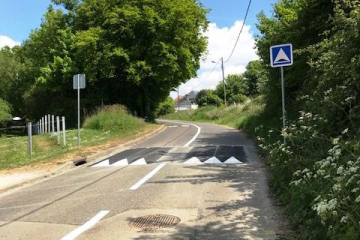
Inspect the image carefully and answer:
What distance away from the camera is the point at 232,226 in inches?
230

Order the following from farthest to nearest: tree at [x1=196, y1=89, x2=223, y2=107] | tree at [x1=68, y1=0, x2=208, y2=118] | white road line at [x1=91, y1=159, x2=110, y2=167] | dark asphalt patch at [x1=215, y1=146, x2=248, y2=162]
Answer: tree at [x1=196, y1=89, x2=223, y2=107] → tree at [x1=68, y1=0, x2=208, y2=118] → dark asphalt patch at [x1=215, y1=146, x2=248, y2=162] → white road line at [x1=91, y1=159, x2=110, y2=167]

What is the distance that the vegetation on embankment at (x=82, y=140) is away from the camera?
14.4m

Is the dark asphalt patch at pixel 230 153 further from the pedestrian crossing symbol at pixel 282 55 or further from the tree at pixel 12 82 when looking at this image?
the tree at pixel 12 82

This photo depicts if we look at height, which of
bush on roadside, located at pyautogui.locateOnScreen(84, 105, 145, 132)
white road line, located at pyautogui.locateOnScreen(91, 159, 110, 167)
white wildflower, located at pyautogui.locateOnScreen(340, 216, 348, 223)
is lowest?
white road line, located at pyautogui.locateOnScreen(91, 159, 110, 167)

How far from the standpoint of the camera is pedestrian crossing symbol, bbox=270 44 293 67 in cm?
991

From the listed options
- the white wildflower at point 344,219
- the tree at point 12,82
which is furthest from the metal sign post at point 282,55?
the tree at point 12,82

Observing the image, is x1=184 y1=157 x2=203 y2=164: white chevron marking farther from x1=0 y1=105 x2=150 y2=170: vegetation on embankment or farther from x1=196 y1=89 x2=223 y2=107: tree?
x1=196 y1=89 x2=223 y2=107: tree

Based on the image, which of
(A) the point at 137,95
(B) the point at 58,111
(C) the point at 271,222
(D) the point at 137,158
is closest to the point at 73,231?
(C) the point at 271,222

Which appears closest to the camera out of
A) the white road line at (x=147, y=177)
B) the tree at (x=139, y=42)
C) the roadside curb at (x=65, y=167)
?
the white road line at (x=147, y=177)

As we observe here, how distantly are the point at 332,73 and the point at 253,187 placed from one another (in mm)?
2745

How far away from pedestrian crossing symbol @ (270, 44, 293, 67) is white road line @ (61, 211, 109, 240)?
222 inches

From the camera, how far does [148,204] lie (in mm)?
7238

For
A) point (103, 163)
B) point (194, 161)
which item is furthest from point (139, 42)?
point (194, 161)

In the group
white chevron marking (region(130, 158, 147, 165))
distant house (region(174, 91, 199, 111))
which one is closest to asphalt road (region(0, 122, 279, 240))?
white chevron marking (region(130, 158, 147, 165))
